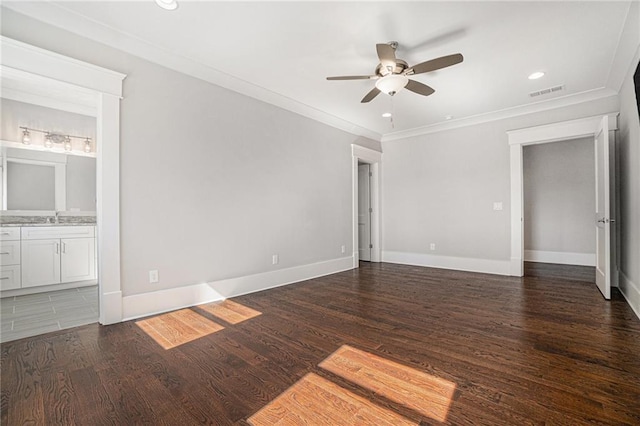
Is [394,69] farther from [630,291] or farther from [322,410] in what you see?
[630,291]

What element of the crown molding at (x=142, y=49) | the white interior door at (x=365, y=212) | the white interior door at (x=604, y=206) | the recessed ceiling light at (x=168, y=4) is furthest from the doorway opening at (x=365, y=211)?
the recessed ceiling light at (x=168, y=4)

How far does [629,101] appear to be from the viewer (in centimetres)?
329

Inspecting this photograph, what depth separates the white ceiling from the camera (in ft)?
7.66

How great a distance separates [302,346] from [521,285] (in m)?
3.45

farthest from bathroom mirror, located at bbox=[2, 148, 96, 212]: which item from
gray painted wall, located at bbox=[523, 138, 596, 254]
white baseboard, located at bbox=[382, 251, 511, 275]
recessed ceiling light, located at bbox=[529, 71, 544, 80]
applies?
gray painted wall, located at bbox=[523, 138, 596, 254]

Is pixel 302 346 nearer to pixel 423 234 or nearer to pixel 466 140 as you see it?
pixel 423 234

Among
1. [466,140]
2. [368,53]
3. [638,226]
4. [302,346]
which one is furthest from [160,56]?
[638,226]

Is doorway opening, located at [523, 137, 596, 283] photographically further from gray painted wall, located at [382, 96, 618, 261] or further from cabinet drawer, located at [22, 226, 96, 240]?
cabinet drawer, located at [22, 226, 96, 240]

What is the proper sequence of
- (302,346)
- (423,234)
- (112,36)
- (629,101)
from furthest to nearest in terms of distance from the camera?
(423,234) < (629,101) < (112,36) < (302,346)

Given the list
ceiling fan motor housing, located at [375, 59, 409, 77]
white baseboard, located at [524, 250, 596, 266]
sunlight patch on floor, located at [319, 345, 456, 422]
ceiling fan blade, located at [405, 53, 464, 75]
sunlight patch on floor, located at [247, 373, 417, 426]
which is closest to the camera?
sunlight patch on floor, located at [247, 373, 417, 426]

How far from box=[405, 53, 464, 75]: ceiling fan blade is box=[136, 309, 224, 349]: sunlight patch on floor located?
2932 mm

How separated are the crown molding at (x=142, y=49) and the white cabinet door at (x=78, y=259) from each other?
9.26 feet

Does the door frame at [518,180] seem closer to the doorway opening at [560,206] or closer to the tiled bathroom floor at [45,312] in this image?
the doorway opening at [560,206]

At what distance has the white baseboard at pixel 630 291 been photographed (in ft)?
9.29
